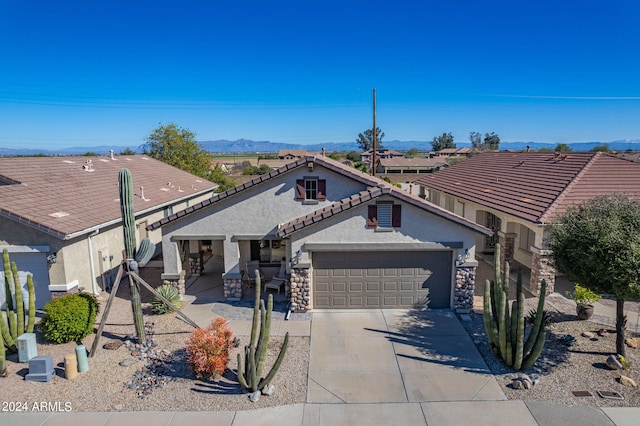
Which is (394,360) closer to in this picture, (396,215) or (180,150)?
(396,215)

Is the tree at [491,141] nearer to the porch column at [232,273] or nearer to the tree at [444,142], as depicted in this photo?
the tree at [444,142]

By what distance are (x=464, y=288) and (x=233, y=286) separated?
8.35m

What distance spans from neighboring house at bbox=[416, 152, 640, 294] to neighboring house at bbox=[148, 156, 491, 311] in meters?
3.90

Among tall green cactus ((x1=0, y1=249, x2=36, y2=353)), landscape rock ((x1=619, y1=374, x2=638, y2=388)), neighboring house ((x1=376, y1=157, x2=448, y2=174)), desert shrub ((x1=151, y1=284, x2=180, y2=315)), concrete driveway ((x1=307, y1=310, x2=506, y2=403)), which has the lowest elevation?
concrete driveway ((x1=307, y1=310, x2=506, y2=403))

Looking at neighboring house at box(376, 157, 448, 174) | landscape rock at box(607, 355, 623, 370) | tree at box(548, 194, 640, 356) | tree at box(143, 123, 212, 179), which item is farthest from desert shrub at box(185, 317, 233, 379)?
neighboring house at box(376, 157, 448, 174)

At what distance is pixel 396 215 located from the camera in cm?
1350

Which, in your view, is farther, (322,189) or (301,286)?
(322,189)

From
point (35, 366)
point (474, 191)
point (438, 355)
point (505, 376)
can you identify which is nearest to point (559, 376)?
point (505, 376)

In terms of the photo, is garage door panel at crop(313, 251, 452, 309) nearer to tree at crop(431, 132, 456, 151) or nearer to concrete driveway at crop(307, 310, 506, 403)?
concrete driveway at crop(307, 310, 506, 403)

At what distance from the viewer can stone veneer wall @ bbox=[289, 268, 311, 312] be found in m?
13.7

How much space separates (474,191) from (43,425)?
71.7 feet

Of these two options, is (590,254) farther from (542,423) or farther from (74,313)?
(74,313)

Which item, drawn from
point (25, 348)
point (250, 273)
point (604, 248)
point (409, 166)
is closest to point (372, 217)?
point (250, 273)

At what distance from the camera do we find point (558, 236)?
36.3 ft
